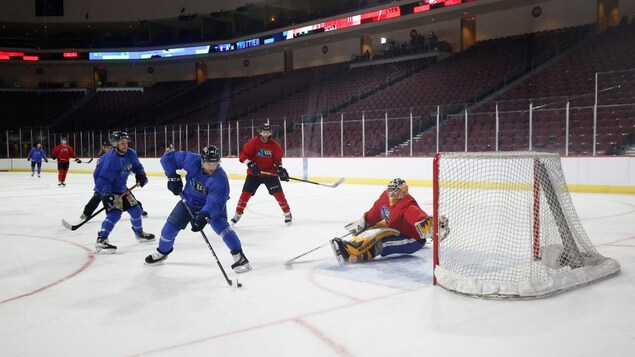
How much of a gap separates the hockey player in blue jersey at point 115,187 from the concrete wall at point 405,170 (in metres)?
8.45

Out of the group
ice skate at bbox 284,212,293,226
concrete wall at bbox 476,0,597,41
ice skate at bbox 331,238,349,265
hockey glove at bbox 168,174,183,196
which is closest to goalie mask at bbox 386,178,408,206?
ice skate at bbox 331,238,349,265

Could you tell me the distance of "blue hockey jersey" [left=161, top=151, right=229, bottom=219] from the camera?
3857 millimetres

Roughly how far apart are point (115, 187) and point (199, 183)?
157 cm

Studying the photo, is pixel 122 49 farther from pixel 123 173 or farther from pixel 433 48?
pixel 123 173

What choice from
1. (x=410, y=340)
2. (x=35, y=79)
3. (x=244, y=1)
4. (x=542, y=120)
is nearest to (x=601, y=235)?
(x=410, y=340)

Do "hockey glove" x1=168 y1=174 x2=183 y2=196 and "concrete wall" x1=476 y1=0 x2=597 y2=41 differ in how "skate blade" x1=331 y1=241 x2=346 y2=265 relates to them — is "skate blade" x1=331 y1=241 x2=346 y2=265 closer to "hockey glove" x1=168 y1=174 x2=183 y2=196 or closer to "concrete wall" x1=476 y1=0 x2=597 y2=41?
"hockey glove" x1=168 y1=174 x2=183 y2=196

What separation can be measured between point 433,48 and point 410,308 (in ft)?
67.5

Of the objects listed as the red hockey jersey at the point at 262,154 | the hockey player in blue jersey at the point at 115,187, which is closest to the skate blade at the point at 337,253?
the hockey player in blue jersey at the point at 115,187

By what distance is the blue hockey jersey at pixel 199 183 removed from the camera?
12.7ft

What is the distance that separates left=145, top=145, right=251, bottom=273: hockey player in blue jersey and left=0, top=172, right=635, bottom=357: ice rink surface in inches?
8.0

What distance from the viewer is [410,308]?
3018 millimetres

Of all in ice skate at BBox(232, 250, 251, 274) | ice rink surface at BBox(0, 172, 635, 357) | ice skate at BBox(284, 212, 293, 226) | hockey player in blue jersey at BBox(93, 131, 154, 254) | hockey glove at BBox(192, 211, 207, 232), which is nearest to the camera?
ice rink surface at BBox(0, 172, 635, 357)

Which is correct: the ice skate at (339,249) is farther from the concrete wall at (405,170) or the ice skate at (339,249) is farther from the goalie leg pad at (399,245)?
the concrete wall at (405,170)

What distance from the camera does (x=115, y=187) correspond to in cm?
527
